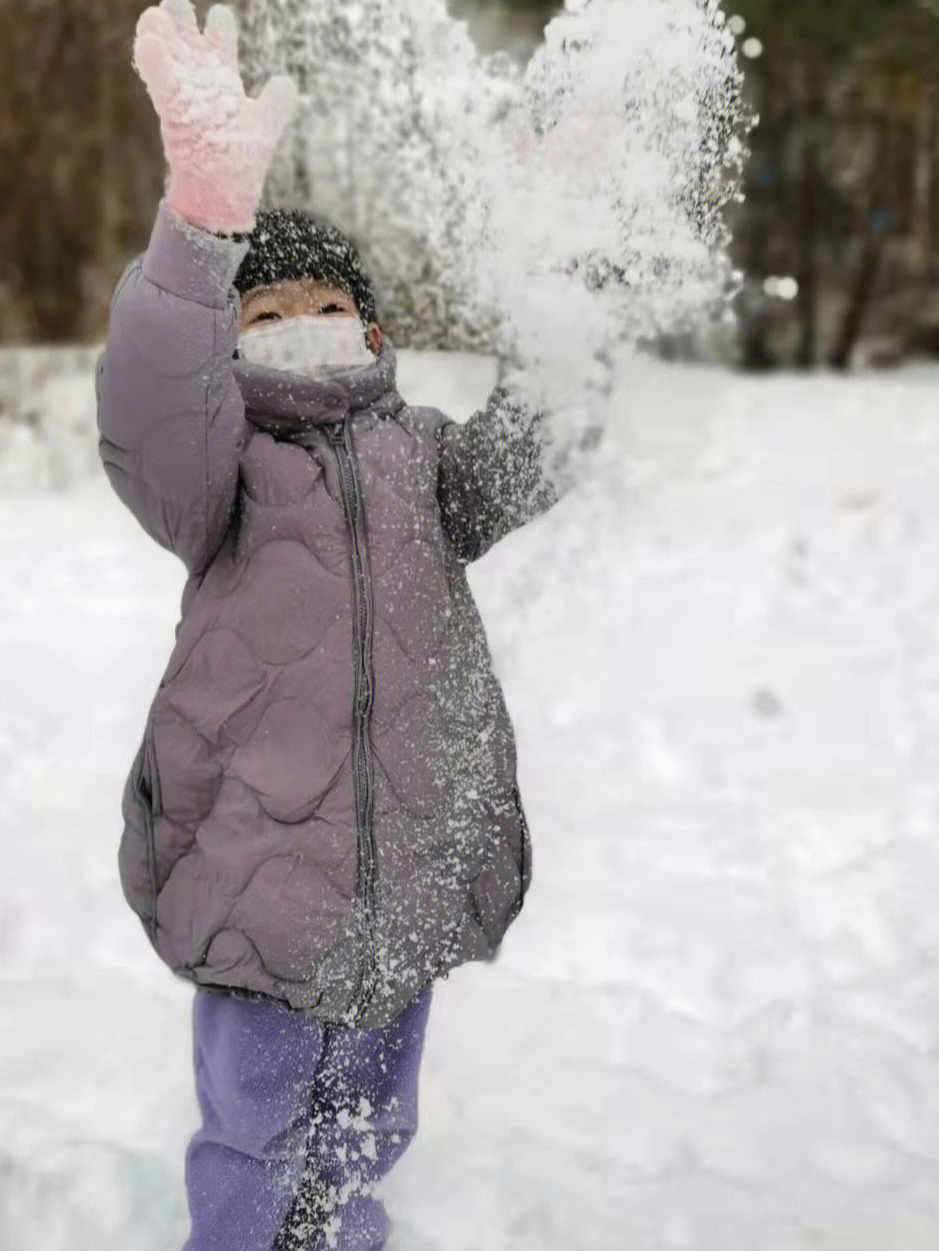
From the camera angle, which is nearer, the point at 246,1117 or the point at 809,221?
the point at 246,1117

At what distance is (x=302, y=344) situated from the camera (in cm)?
150

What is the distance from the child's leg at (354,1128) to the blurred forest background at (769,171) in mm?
5895

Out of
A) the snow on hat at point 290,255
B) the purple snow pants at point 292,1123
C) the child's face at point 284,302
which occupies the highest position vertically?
the snow on hat at point 290,255

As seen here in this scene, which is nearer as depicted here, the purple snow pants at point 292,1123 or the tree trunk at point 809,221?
the purple snow pants at point 292,1123

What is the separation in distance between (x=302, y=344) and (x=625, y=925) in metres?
1.60

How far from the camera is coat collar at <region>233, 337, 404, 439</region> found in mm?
1483

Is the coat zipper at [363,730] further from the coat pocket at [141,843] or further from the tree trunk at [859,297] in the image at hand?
the tree trunk at [859,297]

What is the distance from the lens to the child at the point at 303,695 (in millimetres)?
1471

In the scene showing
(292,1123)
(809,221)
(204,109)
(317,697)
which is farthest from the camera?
(809,221)

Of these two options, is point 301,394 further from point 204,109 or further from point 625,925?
point 625,925

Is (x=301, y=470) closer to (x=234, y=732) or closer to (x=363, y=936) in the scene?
(x=234, y=732)

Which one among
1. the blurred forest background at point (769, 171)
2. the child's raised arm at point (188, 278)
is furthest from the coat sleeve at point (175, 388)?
the blurred forest background at point (769, 171)

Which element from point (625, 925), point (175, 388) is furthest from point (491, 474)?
point (625, 925)

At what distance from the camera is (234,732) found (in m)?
1.49
